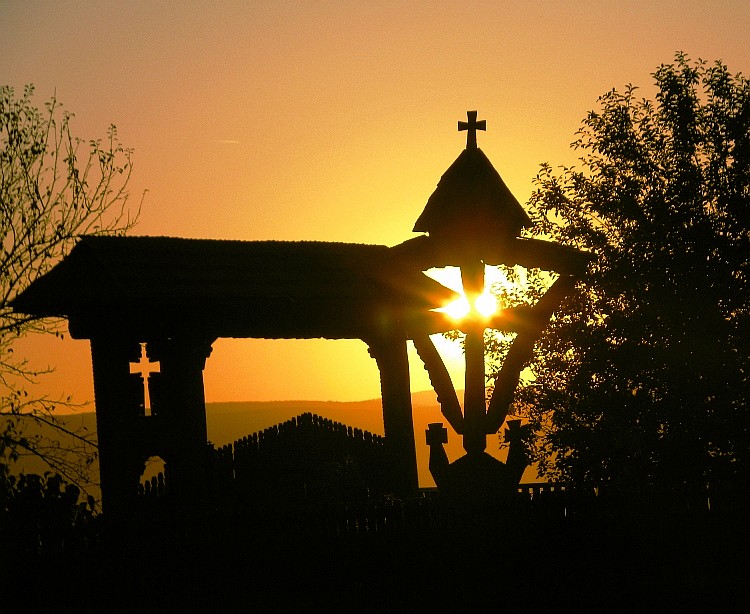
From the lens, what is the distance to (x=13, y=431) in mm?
20141

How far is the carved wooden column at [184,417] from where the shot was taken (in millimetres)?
15484

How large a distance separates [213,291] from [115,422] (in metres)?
2.49

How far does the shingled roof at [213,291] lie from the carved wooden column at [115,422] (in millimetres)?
349

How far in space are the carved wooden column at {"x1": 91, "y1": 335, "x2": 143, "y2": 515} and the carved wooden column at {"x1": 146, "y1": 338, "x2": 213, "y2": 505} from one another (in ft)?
1.45

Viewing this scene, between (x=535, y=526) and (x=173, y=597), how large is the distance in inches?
182

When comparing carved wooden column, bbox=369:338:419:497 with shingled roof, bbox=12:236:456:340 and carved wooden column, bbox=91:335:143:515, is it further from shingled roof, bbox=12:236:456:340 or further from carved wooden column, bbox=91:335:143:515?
carved wooden column, bbox=91:335:143:515

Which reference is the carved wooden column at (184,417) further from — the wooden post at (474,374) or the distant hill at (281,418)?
the distant hill at (281,418)

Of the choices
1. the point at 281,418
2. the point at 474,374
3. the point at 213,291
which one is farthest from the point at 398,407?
the point at 281,418

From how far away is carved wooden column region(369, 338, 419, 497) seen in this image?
18.8m

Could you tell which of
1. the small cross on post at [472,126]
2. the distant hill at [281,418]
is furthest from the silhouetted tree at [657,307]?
the distant hill at [281,418]

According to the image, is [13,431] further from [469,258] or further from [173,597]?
[469,258]

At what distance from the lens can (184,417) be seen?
15.5 m

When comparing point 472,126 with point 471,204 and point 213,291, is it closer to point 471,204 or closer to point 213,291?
point 471,204

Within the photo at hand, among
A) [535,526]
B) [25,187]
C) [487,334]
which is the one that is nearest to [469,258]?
[535,526]
